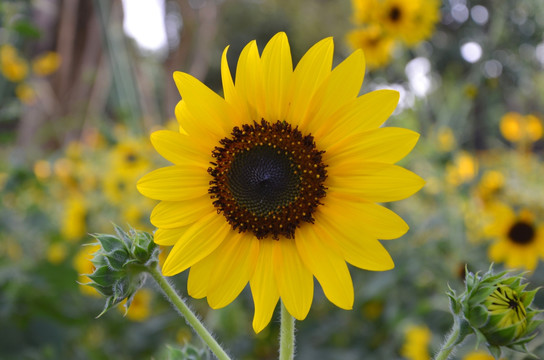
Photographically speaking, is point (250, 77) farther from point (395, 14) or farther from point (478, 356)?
point (395, 14)

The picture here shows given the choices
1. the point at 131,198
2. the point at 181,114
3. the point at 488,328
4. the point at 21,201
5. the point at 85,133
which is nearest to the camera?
the point at 488,328

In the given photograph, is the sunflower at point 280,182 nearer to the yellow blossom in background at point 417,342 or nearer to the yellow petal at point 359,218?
the yellow petal at point 359,218

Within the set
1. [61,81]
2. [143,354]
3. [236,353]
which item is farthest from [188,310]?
[61,81]

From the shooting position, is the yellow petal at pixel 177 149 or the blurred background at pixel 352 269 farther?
the blurred background at pixel 352 269

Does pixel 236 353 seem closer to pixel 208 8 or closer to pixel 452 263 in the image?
pixel 452 263

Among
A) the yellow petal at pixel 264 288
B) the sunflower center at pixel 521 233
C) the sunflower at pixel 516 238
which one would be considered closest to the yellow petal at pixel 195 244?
the yellow petal at pixel 264 288

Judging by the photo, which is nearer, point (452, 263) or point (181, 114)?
point (181, 114)
